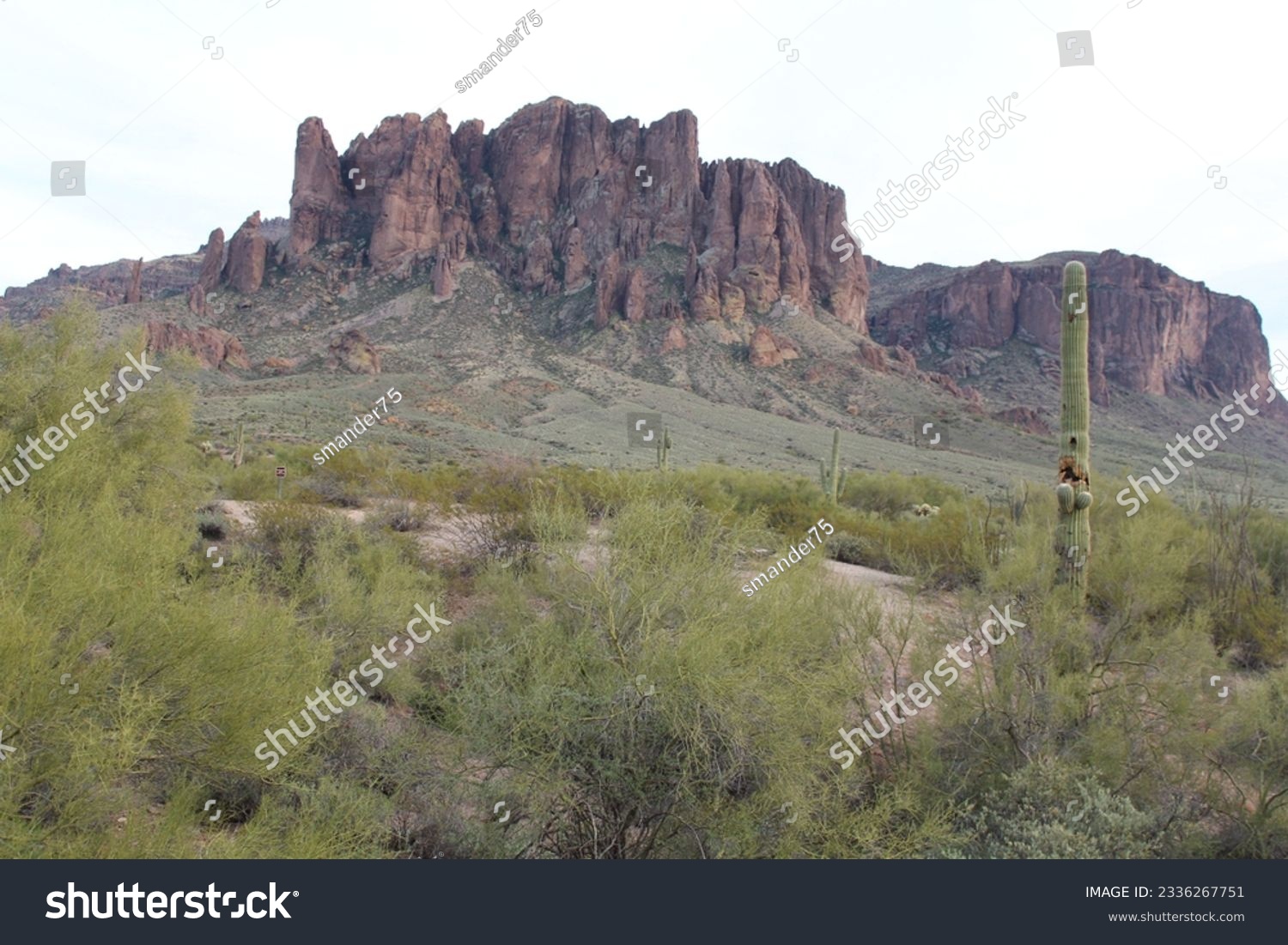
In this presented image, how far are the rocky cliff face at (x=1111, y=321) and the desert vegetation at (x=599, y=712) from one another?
3970 inches

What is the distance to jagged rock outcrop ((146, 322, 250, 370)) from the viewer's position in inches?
2260

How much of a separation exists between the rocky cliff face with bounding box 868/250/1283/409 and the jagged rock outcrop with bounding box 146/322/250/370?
81.5 meters

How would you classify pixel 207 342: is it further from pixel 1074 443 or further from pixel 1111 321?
pixel 1111 321

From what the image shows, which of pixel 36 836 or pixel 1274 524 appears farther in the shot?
pixel 1274 524

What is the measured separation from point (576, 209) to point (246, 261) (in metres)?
38.3

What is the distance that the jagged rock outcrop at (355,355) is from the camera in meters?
56.7

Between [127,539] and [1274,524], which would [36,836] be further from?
[1274,524]

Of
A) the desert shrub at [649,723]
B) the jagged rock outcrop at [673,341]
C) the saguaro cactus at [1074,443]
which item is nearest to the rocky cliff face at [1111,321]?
the jagged rock outcrop at [673,341]

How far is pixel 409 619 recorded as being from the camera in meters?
8.03

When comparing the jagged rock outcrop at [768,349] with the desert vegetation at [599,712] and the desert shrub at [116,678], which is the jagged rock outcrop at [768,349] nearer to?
the desert vegetation at [599,712]

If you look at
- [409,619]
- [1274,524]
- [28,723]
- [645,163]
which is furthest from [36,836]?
[645,163]

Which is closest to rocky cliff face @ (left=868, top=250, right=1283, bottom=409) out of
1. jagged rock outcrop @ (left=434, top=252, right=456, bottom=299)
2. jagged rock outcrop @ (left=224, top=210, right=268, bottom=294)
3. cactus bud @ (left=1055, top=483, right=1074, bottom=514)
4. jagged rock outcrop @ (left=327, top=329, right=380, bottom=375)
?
jagged rock outcrop @ (left=434, top=252, right=456, bottom=299)

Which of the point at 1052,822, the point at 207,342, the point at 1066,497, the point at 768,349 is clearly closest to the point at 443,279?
the point at 207,342
